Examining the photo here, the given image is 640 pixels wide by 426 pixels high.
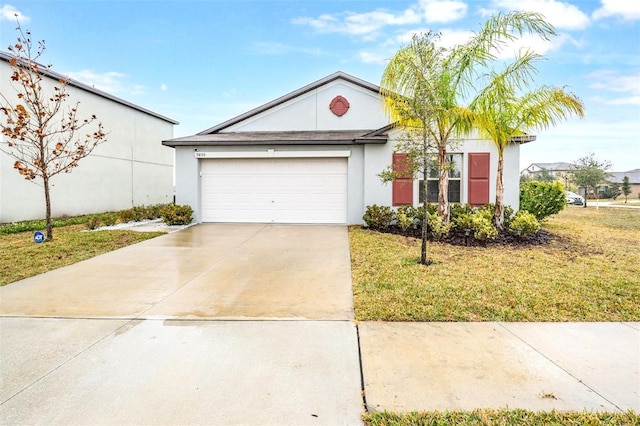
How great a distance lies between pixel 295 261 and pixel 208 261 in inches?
70.2

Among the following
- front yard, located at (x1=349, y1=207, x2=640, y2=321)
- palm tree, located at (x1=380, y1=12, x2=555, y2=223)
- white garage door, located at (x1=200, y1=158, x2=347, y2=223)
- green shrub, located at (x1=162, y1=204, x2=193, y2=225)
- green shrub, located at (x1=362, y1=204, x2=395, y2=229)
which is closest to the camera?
front yard, located at (x1=349, y1=207, x2=640, y2=321)

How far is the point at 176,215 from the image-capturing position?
40.1 feet

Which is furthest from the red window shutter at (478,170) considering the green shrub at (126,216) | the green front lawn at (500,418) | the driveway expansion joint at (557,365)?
the green shrub at (126,216)

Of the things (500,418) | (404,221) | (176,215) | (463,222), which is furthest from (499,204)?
(176,215)

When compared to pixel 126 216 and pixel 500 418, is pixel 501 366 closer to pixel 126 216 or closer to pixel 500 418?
pixel 500 418

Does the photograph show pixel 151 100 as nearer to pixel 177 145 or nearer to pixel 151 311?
pixel 177 145

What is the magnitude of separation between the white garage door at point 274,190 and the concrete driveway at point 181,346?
20.4 ft

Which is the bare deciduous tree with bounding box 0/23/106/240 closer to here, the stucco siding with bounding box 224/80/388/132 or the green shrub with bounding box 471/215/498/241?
the stucco siding with bounding box 224/80/388/132

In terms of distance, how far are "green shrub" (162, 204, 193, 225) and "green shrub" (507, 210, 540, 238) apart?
10340 mm

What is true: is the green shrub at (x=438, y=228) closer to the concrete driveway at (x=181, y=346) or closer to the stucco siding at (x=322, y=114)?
the concrete driveway at (x=181, y=346)

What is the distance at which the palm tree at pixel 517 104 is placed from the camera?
30.0 feet

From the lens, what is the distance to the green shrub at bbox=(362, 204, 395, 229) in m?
11.5

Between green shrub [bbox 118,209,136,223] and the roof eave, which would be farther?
green shrub [bbox 118,209,136,223]

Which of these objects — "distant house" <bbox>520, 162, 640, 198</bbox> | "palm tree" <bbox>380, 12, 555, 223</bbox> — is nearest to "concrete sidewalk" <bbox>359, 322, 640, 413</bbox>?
"palm tree" <bbox>380, 12, 555, 223</bbox>
